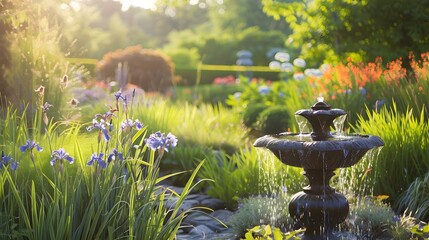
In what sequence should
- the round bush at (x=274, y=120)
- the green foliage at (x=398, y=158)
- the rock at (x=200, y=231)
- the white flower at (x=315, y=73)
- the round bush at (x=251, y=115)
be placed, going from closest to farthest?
the rock at (x=200, y=231) → the green foliage at (x=398, y=158) → the round bush at (x=274, y=120) → the white flower at (x=315, y=73) → the round bush at (x=251, y=115)

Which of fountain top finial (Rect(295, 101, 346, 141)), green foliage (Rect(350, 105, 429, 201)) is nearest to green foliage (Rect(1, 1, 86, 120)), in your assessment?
fountain top finial (Rect(295, 101, 346, 141))

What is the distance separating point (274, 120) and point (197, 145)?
2.25 metres

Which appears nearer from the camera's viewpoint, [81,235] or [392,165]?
[81,235]

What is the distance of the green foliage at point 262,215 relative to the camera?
5.39 meters

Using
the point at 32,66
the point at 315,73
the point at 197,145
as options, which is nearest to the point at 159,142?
the point at 32,66

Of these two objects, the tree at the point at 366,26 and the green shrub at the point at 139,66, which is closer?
the tree at the point at 366,26

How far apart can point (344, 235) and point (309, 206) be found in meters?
0.63

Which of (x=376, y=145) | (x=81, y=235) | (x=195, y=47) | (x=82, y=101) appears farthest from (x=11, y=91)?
(x=195, y=47)

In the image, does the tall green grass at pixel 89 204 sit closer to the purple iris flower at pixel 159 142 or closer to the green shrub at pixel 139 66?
the purple iris flower at pixel 159 142

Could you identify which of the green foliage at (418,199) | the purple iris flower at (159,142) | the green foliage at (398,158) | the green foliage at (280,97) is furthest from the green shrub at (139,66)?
the purple iris flower at (159,142)

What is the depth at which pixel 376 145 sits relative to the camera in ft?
15.8

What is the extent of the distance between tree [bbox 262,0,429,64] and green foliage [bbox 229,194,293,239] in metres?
6.66

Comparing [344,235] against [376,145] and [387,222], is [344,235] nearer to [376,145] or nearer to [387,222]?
[387,222]

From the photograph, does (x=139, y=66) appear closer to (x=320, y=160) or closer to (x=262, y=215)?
(x=262, y=215)
